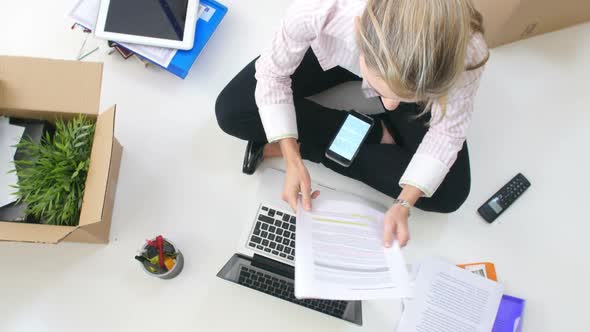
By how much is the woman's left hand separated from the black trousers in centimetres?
16

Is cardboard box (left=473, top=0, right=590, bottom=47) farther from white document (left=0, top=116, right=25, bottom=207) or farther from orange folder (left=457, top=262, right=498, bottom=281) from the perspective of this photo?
white document (left=0, top=116, right=25, bottom=207)

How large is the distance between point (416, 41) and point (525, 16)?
73cm

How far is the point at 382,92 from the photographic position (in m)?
0.72

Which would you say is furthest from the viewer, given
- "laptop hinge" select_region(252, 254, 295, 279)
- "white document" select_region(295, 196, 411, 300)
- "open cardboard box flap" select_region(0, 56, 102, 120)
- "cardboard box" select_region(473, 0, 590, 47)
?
"cardboard box" select_region(473, 0, 590, 47)

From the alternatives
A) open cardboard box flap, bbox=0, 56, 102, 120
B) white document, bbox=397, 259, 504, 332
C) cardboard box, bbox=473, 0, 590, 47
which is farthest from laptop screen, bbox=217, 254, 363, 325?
cardboard box, bbox=473, 0, 590, 47

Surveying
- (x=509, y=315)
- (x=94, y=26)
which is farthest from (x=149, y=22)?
(x=509, y=315)

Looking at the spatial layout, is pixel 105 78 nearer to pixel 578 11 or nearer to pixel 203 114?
pixel 203 114

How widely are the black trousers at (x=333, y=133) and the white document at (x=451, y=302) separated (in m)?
0.17

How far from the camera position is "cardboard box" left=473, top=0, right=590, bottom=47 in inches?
42.0

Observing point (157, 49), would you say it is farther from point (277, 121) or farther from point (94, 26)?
point (277, 121)

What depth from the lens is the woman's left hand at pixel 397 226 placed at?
0.88 meters

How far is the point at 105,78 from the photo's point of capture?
3.88 ft

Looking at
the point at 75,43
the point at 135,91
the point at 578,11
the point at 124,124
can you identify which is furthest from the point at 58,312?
the point at 578,11

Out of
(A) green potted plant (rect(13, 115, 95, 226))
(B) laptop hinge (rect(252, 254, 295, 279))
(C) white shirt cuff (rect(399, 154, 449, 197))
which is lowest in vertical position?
(B) laptop hinge (rect(252, 254, 295, 279))
